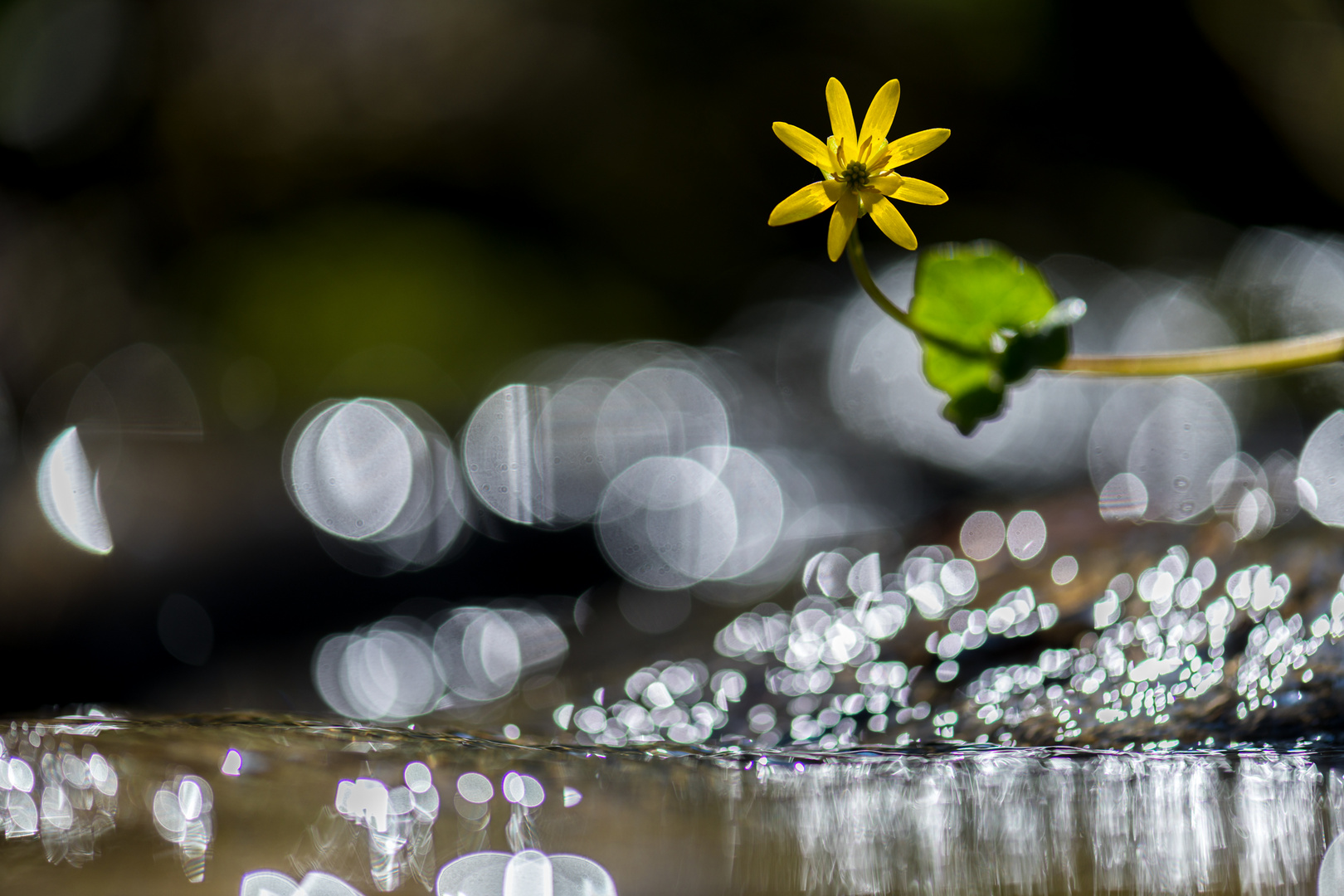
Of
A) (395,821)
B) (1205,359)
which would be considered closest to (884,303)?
(1205,359)

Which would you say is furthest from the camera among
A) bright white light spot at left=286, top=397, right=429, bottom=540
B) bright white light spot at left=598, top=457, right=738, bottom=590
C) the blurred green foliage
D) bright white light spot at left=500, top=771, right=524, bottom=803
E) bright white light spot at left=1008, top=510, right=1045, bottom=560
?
the blurred green foliage

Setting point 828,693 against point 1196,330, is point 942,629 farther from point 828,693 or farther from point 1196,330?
point 1196,330

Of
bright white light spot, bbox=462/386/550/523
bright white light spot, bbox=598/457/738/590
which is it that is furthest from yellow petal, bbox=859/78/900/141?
bright white light spot, bbox=462/386/550/523

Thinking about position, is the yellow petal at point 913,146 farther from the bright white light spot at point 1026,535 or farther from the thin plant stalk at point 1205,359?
the bright white light spot at point 1026,535

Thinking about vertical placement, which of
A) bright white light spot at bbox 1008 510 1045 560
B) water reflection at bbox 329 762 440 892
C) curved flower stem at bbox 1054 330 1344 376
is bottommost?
water reflection at bbox 329 762 440 892

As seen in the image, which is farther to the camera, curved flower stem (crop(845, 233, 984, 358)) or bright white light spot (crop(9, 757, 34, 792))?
curved flower stem (crop(845, 233, 984, 358))

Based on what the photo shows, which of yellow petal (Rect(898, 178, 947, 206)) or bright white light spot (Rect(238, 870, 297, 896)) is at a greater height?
yellow petal (Rect(898, 178, 947, 206))

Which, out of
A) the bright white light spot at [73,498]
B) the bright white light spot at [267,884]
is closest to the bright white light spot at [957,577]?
the bright white light spot at [267,884]

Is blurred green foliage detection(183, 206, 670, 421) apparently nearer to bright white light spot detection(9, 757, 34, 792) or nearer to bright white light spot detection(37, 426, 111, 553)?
bright white light spot detection(37, 426, 111, 553)
